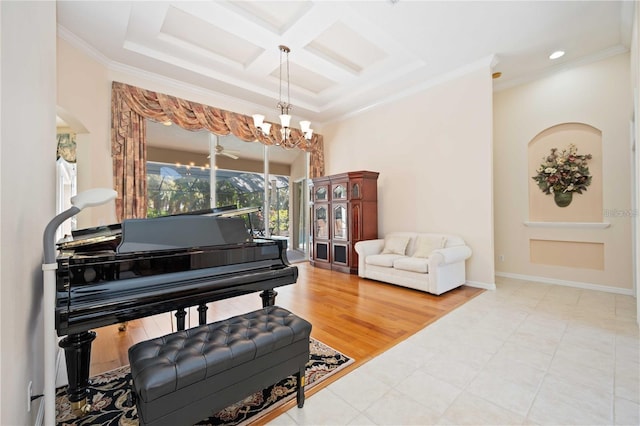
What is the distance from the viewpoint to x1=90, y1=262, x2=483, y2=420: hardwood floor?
230 centimetres

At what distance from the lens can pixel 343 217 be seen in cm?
526

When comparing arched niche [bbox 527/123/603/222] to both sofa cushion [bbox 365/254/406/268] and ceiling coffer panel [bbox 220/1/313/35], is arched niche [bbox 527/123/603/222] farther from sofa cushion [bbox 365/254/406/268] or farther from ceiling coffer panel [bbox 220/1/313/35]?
ceiling coffer panel [bbox 220/1/313/35]

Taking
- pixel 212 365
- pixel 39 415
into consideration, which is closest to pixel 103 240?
pixel 39 415

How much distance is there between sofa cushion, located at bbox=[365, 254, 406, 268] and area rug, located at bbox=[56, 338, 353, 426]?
2276mm

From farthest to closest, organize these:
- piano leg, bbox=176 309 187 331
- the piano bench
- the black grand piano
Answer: piano leg, bbox=176 309 187 331 → the black grand piano → the piano bench

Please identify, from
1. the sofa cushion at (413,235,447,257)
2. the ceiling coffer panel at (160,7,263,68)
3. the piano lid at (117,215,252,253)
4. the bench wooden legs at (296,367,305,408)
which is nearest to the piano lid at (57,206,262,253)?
the piano lid at (117,215,252,253)

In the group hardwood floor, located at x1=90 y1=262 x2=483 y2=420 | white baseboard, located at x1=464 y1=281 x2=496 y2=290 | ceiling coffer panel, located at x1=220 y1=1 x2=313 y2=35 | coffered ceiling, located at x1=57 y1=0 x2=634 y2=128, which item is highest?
ceiling coffer panel, located at x1=220 y1=1 x2=313 y2=35

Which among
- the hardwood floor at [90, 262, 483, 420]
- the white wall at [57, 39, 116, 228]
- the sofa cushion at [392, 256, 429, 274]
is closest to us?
the hardwood floor at [90, 262, 483, 420]

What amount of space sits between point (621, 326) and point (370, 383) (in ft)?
8.81

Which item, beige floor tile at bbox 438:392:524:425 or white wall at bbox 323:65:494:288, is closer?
beige floor tile at bbox 438:392:524:425

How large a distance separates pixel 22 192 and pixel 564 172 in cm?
584

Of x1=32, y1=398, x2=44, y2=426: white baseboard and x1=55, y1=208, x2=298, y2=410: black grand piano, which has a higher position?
x1=55, y1=208, x2=298, y2=410: black grand piano

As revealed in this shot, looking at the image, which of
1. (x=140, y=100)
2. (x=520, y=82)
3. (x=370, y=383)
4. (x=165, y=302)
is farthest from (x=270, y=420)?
(x=520, y=82)

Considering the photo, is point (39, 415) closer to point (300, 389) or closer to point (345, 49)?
point (300, 389)
